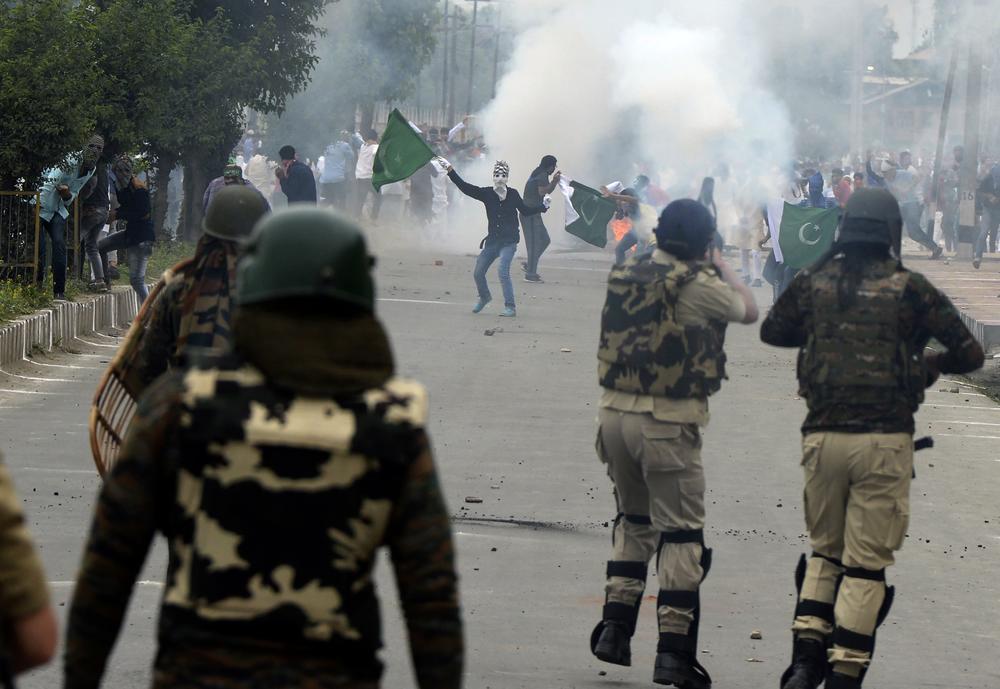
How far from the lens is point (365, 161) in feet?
110

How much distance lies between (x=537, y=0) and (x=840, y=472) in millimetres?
48470

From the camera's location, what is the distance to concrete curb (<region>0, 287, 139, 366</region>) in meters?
13.4

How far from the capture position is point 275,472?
2742mm

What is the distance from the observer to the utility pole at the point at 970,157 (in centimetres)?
2770

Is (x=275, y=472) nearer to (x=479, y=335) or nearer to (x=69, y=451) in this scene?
(x=69, y=451)

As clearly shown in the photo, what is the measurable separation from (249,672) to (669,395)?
11.5 ft

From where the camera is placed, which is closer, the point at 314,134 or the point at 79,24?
the point at 79,24

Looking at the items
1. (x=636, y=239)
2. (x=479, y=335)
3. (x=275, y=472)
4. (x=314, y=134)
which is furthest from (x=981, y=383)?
(x=314, y=134)

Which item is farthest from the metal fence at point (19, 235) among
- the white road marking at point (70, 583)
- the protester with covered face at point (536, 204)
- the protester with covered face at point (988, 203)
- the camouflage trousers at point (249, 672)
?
the protester with covered face at point (988, 203)

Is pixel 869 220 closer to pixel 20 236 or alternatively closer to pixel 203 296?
pixel 203 296

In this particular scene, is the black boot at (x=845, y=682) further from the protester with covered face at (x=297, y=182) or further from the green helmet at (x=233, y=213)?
the protester with covered face at (x=297, y=182)

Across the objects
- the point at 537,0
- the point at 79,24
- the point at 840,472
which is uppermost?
the point at 537,0

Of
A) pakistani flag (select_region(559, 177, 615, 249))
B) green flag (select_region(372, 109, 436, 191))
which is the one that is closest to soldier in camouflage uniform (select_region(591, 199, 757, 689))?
green flag (select_region(372, 109, 436, 191))

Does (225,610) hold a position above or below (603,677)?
above
